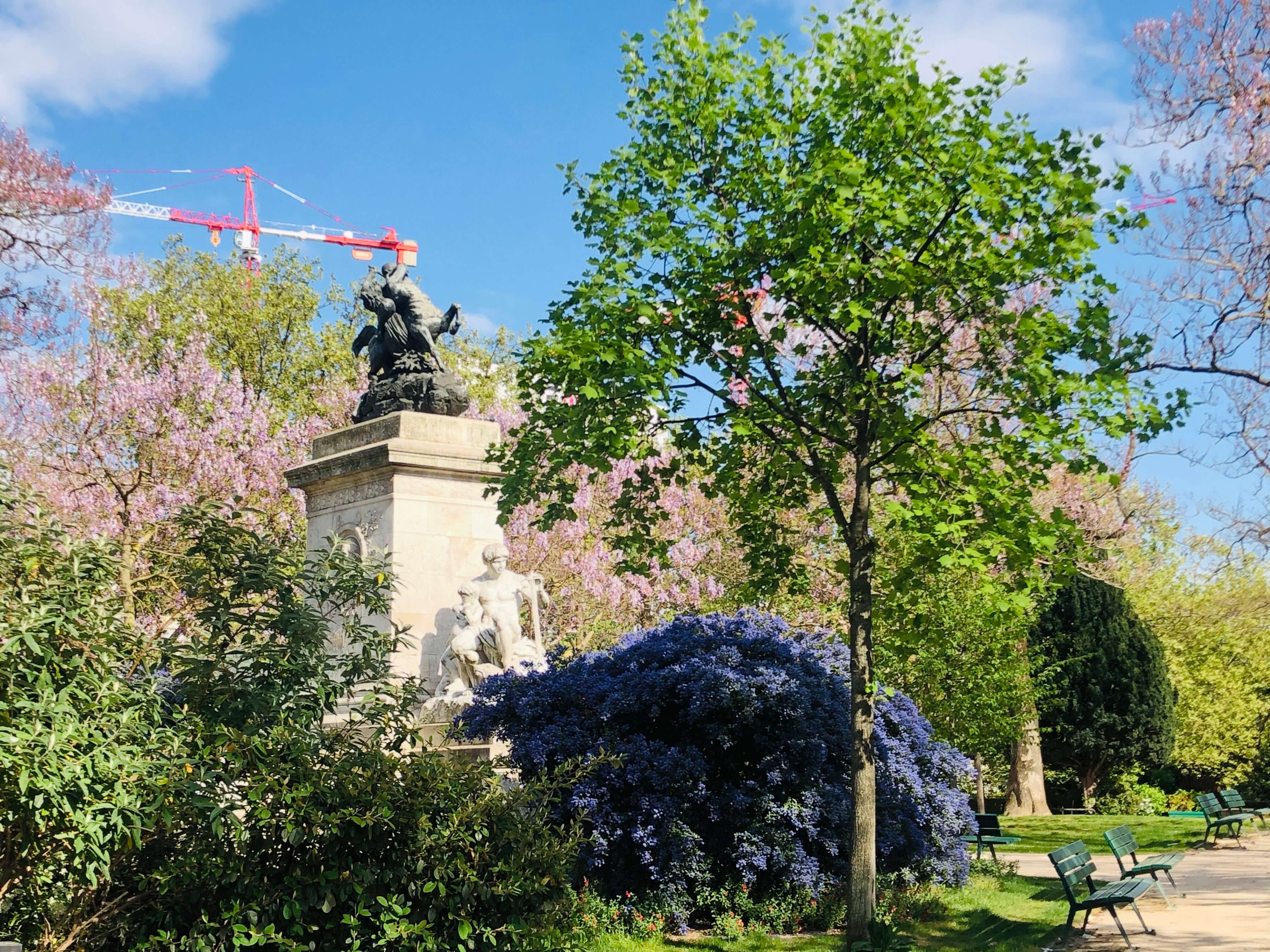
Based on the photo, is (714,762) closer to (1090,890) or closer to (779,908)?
(779,908)

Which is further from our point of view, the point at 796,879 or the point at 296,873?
the point at 796,879

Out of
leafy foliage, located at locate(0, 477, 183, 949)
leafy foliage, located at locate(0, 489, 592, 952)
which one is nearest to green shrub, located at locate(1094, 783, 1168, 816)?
leafy foliage, located at locate(0, 489, 592, 952)

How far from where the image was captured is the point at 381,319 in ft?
42.3

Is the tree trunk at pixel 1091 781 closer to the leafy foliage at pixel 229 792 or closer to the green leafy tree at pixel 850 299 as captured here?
the green leafy tree at pixel 850 299

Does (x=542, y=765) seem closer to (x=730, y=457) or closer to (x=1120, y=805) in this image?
(x=730, y=457)

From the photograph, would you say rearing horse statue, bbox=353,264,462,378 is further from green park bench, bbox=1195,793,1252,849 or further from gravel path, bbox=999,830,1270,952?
green park bench, bbox=1195,793,1252,849

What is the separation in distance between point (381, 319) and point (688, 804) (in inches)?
241

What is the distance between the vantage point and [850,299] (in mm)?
8297

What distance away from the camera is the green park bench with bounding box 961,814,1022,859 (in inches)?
538

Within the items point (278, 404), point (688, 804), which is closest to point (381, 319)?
point (688, 804)

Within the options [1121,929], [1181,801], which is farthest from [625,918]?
[1181,801]

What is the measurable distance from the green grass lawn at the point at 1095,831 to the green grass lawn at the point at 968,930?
4.60 metres

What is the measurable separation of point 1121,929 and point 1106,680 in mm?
15192

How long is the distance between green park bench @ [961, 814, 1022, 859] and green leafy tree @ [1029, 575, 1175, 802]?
9638 millimetres
